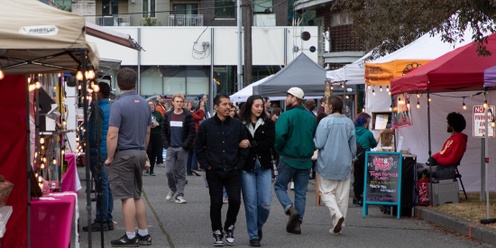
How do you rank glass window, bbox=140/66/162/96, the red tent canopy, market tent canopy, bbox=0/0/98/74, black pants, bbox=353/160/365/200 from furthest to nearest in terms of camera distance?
glass window, bbox=140/66/162/96
black pants, bbox=353/160/365/200
the red tent canopy
market tent canopy, bbox=0/0/98/74

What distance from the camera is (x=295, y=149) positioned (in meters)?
A: 12.6

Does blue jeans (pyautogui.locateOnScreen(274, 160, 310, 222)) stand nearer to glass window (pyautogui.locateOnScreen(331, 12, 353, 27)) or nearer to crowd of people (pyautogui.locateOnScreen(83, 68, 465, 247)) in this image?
crowd of people (pyautogui.locateOnScreen(83, 68, 465, 247))

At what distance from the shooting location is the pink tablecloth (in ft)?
29.8

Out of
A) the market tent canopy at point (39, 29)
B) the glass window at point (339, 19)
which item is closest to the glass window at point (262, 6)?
the glass window at point (339, 19)

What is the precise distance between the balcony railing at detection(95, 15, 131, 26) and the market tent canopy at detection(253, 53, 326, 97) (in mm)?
24708

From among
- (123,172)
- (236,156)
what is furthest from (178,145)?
(123,172)

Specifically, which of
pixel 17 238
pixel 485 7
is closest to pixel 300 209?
pixel 485 7

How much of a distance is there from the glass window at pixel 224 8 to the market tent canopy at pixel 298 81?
25.5 m

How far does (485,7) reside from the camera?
12500 millimetres

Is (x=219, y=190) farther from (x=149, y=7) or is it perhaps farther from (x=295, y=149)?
(x=149, y=7)

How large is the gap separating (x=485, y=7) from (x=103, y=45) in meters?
34.9

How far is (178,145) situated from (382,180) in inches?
151

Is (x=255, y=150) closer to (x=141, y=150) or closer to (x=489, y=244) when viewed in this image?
(x=141, y=150)

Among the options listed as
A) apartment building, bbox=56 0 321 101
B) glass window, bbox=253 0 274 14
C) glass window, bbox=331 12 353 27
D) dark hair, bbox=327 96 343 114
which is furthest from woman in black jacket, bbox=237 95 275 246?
glass window, bbox=253 0 274 14
